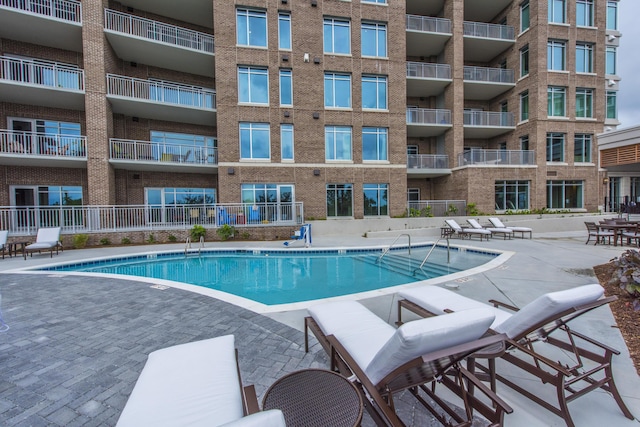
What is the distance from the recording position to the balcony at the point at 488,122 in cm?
1941

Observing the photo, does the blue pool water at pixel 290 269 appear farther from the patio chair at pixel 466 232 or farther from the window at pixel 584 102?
the window at pixel 584 102

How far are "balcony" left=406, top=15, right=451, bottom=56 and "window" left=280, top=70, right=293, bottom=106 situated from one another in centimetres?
848

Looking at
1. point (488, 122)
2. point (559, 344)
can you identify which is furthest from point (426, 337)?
point (488, 122)

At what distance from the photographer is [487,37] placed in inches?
757

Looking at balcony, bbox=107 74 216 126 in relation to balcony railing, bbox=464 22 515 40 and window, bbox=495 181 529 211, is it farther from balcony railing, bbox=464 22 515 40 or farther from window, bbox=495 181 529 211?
window, bbox=495 181 529 211

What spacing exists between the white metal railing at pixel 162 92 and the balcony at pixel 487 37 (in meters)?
17.5

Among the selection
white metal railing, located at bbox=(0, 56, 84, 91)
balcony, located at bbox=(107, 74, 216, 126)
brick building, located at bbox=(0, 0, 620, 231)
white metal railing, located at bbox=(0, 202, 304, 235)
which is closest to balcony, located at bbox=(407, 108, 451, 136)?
brick building, located at bbox=(0, 0, 620, 231)

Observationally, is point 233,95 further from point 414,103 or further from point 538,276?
point 538,276

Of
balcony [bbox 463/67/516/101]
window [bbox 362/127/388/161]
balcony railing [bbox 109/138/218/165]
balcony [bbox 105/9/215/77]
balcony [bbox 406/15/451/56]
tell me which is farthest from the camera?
balcony [bbox 463/67/516/101]

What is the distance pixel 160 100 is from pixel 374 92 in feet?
A: 39.3

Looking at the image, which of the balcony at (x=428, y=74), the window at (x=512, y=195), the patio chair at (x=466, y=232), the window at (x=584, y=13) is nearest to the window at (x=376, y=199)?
the patio chair at (x=466, y=232)

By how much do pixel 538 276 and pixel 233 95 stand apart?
1507 cm

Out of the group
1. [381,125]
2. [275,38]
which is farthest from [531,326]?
[275,38]

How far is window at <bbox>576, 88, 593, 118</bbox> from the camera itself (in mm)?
19211
